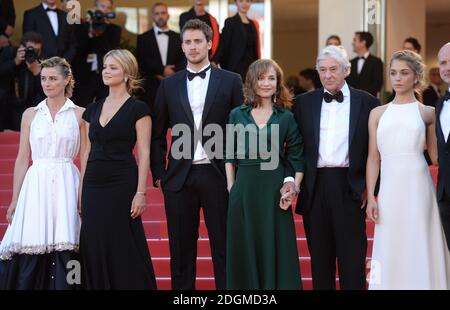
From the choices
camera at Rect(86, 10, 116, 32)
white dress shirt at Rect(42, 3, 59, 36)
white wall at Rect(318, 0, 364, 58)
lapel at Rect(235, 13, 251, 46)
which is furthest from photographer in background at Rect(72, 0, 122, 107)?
white wall at Rect(318, 0, 364, 58)

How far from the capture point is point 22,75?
11414mm

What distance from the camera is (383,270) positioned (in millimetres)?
7035

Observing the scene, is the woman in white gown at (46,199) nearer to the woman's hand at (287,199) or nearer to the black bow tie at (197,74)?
the black bow tie at (197,74)

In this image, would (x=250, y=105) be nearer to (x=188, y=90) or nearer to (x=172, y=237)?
(x=188, y=90)

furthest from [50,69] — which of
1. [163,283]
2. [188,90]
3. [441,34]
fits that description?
[441,34]

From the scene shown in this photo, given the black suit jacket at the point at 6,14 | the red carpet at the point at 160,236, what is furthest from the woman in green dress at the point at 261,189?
the black suit jacket at the point at 6,14

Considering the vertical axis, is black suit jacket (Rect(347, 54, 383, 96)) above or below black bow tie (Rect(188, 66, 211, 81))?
above

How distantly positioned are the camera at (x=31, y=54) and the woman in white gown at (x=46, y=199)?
138 inches

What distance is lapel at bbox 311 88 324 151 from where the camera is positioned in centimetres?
723

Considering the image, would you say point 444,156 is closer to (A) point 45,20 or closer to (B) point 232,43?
(B) point 232,43

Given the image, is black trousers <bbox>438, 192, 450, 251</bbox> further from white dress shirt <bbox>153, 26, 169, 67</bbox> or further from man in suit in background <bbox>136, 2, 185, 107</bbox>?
white dress shirt <bbox>153, 26, 169, 67</bbox>

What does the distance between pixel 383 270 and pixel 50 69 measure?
289 centimetres

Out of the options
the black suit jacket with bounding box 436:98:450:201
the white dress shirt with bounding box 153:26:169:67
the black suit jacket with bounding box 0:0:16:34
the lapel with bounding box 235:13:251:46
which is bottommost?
the black suit jacket with bounding box 436:98:450:201
